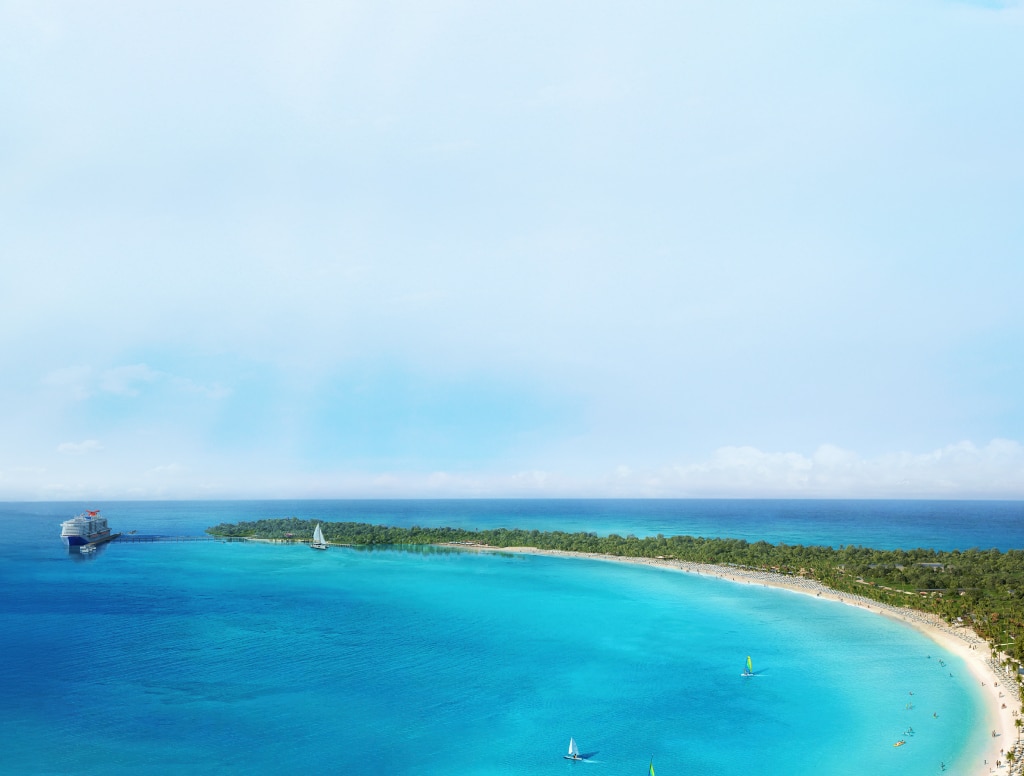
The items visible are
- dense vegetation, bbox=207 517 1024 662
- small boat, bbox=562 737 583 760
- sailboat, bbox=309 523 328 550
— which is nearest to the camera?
small boat, bbox=562 737 583 760

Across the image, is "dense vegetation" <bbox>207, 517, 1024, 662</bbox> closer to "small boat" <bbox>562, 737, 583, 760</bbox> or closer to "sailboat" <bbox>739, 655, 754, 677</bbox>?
"sailboat" <bbox>739, 655, 754, 677</bbox>

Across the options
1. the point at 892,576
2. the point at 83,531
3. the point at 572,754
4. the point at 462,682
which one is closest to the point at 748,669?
the point at 572,754

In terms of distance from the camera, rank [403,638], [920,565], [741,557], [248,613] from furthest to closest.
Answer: [741,557], [920,565], [248,613], [403,638]

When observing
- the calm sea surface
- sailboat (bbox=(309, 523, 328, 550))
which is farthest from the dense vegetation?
the calm sea surface

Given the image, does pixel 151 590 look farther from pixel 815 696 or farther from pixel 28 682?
pixel 815 696

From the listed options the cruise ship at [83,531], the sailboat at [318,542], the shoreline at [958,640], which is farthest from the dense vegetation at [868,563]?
the cruise ship at [83,531]

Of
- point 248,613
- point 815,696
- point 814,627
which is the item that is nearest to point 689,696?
point 815,696

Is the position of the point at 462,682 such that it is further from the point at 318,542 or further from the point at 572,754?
the point at 318,542
